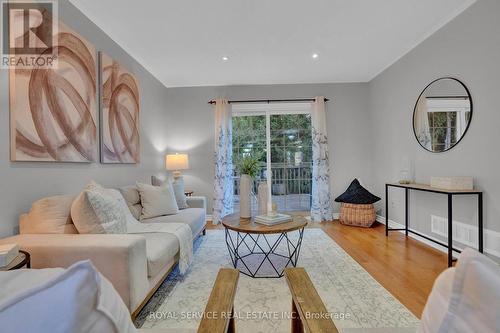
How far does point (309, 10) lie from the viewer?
2576 millimetres

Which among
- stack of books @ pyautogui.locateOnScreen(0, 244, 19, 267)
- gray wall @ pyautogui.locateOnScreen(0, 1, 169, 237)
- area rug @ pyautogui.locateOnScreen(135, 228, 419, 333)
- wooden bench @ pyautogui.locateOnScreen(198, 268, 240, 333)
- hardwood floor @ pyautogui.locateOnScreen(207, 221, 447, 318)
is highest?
gray wall @ pyautogui.locateOnScreen(0, 1, 169, 237)

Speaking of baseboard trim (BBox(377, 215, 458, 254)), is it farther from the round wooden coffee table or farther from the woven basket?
the round wooden coffee table

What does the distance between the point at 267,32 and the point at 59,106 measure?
2306 millimetres

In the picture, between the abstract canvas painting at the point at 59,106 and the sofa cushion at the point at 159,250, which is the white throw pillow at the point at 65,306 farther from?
the abstract canvas painting at the point at 59,106

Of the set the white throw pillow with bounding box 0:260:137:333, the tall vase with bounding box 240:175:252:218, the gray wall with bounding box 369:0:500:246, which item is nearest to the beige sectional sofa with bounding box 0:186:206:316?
the tall vase with bounding box 240:175:252:218

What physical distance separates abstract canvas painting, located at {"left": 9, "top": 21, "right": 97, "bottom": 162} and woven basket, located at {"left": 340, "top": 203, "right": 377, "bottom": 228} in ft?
12.7

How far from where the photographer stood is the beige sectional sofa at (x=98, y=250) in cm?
151

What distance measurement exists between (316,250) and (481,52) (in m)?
2.69

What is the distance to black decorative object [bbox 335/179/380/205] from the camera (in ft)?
13.9

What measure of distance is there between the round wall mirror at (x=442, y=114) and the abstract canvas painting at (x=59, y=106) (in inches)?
155

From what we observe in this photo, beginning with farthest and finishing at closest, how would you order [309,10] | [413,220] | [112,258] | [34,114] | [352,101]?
1. [352,101]
2. [413,220]
3. [309,10]
4. [34,114]
5. [112,258]

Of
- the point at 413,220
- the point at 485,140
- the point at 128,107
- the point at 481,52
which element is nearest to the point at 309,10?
the point at 481,52

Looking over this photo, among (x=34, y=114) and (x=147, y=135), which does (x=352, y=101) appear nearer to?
(x=147, y=135)

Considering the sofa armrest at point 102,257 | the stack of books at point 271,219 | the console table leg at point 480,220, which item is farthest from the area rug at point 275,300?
the console table leg at point 480,220
